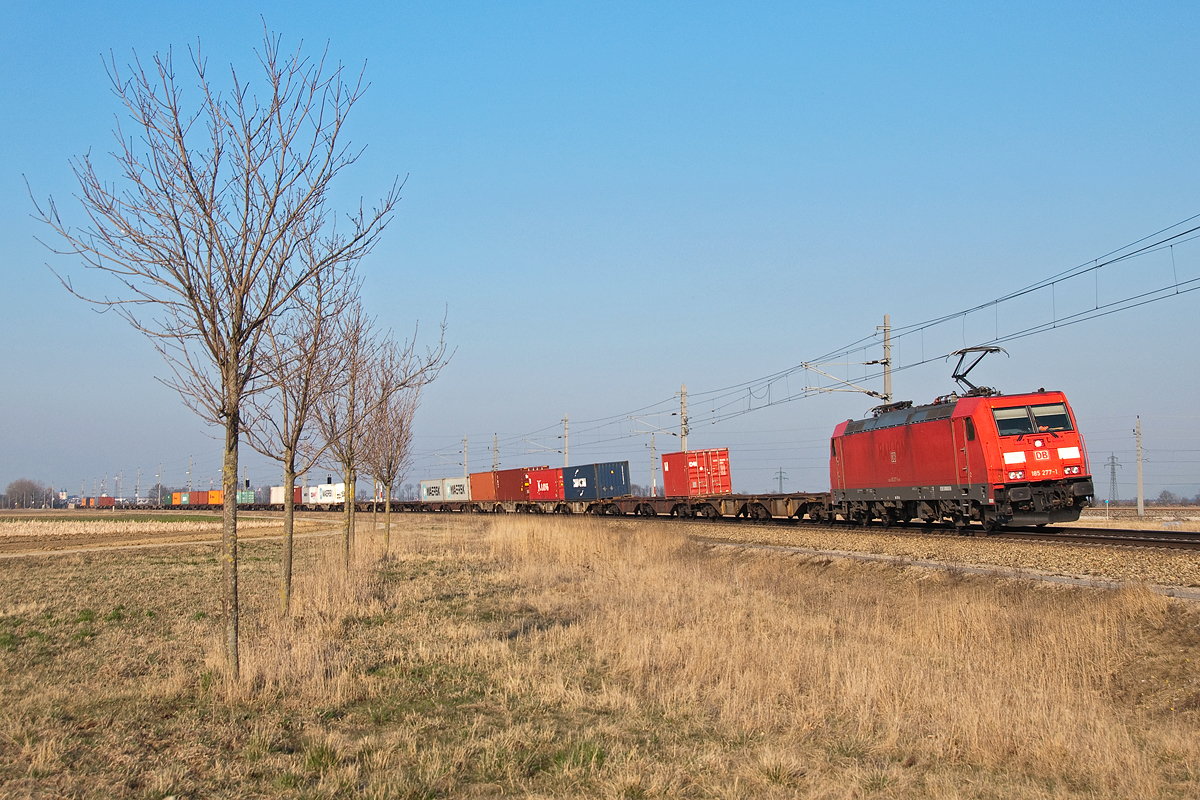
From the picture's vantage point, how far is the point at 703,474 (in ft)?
131

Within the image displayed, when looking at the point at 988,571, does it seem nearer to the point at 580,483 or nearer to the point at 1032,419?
the point at 1032,419

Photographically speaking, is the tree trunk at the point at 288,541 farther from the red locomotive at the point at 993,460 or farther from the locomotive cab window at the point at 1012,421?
the locomotive cab window at the point at 1012,421

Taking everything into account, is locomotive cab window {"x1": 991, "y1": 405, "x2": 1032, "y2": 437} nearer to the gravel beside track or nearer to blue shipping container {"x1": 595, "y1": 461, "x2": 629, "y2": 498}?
the gravel beside track

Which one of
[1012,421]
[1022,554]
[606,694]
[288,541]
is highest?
[1012,421]

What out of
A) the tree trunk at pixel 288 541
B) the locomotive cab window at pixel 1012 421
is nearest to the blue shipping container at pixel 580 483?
the locomotive cab window at pixel 1012 421

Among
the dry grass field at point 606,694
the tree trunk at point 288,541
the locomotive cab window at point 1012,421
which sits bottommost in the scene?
the dry grass field at point 606,694

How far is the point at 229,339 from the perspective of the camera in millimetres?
7520

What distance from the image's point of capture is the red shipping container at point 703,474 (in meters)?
39.7

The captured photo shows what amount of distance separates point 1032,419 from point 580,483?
3231 centimetres

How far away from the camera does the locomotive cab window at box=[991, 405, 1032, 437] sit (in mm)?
19469

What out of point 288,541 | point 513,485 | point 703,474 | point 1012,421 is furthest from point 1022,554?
point 513,485

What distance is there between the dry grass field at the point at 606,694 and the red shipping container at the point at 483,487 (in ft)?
146

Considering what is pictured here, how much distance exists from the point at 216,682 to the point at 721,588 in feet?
33.5

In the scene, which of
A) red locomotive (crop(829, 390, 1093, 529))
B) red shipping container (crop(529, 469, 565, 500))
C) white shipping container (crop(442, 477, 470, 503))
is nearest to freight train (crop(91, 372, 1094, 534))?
red locomotive (crop(829, 390, 1093, 529))
